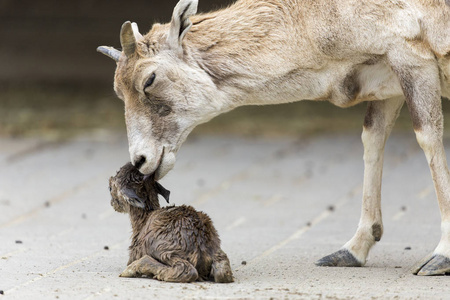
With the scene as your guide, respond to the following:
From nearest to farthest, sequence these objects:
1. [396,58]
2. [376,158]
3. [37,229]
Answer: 1. [396,58]
2. [376,158]
3. [37,229]

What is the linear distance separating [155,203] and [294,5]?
164 centimetres

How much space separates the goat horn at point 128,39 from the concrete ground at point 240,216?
58.0 inches

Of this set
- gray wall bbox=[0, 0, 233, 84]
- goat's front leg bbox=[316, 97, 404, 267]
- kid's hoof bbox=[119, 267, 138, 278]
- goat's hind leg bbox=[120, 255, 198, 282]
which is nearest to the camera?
goat's hind leg bbox=[120, 255, 198, 282]

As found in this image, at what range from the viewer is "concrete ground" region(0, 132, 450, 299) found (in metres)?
5.38

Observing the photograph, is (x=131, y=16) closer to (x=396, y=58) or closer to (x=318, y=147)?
(x=318, y=147)

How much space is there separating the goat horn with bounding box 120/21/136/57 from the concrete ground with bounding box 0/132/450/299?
1.47 m

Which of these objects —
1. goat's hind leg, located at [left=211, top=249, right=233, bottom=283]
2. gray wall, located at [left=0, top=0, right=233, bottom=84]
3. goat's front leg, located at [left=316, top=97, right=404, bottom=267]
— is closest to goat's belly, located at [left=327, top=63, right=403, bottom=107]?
goat's front leg, located at [left=316, top=97, right=404, bottom=267]

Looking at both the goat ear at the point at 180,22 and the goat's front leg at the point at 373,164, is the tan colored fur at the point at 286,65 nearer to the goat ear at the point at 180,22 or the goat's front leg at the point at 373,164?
the goat ear at the point at 180,22

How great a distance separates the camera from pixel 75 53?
17594 millimetres

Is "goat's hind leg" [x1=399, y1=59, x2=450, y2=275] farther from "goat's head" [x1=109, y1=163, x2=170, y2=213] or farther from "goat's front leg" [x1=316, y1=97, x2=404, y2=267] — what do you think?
"goat's head" [x1=109, y1=163, x2=170, y2=213]

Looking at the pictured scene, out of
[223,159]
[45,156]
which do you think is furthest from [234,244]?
[45,156]

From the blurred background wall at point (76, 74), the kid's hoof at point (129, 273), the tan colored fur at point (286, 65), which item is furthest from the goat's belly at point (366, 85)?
the blurred background wall at point (76, 74)

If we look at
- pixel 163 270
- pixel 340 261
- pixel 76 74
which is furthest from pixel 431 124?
pixel 76 74

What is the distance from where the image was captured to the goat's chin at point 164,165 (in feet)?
19.3
